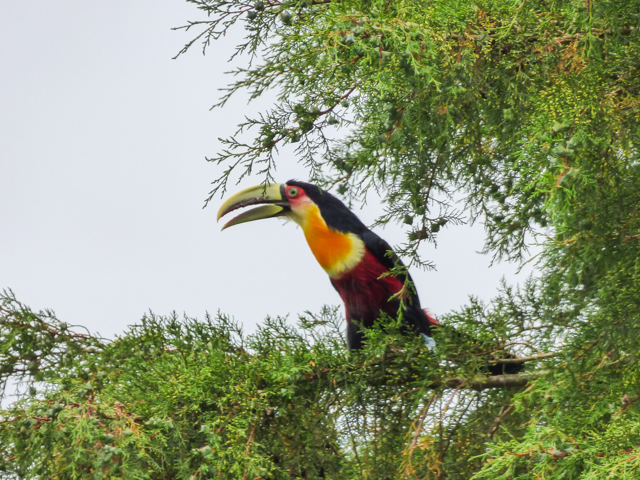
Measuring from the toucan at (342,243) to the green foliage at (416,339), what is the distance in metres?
0.18

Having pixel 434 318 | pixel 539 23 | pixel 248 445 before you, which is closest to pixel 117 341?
pixel 248 445

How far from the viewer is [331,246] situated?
209 centimetres

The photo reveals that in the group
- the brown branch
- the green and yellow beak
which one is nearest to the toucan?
the green and yellow beak

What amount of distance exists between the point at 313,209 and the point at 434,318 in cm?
54

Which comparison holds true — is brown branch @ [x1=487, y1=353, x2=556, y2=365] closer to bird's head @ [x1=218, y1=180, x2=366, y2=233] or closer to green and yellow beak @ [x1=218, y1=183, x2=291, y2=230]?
bird's head @ [x1=218, y1=180, x2=366, y2=233]

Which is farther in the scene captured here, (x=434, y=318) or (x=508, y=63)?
(x=434, y=318)

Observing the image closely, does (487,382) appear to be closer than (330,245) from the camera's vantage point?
Yes

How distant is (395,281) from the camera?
6.84 feet

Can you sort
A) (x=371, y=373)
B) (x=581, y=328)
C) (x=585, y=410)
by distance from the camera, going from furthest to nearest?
(x=371, y=373)
(x=581, y=328)
(x=585, y=410)

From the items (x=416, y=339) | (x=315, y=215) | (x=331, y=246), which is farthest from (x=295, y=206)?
(x=416, y=339)

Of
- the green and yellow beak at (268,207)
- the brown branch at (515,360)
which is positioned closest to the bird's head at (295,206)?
the green and yellow beak at (268,207)

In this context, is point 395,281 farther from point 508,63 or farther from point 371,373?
point 508,63

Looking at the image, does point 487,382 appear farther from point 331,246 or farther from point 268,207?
point 268,207

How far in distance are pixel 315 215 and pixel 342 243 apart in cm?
13
